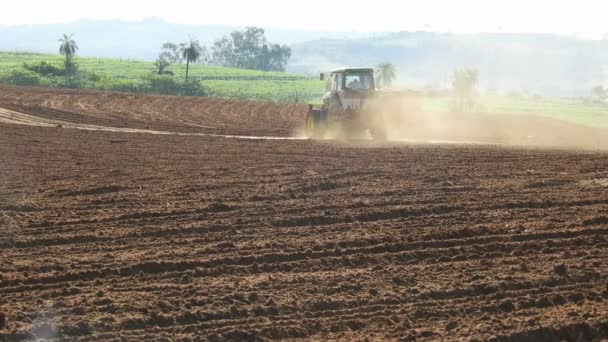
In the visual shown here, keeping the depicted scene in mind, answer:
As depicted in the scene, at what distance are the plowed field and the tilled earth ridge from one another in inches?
1.0

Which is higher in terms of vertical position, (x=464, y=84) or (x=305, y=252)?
(x=464, y=84)

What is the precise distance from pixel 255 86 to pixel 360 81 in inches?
3062

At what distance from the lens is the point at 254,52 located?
166 m

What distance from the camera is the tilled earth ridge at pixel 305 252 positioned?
21.8 feet

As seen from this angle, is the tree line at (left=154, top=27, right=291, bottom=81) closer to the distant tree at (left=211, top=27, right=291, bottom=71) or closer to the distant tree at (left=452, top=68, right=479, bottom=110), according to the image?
the distant tree at (left=211, top=27, right=291, bottom=71)

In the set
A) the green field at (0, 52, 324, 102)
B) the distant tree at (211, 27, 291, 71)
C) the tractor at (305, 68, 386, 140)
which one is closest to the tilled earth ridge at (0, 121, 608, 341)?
the tractor at (305, 68, 386, 140)

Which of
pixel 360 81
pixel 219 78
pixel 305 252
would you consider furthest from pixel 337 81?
pixel 219 78

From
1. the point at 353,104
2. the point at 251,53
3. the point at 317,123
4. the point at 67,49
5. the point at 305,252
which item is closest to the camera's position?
the point at 305,252

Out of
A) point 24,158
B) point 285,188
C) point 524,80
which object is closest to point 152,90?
point 24,158

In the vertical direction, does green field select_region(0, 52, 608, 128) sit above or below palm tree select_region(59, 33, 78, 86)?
below

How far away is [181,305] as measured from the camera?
708 cm

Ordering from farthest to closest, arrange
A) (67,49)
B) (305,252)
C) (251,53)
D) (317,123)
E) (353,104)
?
(251,53), (67,49), (317,123), (353,104), (305,252)

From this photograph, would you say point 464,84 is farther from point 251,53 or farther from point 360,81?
point 251,53

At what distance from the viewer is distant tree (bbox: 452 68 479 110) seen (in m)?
77.2
